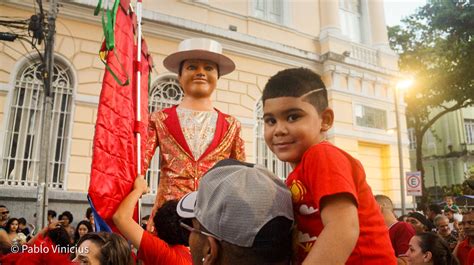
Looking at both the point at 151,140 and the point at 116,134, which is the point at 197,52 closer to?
the point at 151,140

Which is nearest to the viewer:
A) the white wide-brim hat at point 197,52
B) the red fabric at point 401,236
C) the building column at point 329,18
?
the white wide-brim hat at point 197,52

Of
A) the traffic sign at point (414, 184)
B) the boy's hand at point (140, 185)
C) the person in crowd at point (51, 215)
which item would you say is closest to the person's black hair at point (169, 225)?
the boy's hand at point (140, 185)

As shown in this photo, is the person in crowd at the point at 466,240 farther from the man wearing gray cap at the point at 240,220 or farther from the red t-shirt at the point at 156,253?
the man wearing gray cap at the point at 240,220

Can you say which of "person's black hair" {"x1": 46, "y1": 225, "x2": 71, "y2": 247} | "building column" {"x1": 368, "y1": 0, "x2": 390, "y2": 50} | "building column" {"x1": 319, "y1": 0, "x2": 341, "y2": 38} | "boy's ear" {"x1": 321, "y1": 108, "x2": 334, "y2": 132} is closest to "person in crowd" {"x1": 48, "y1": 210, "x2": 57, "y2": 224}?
"person's black hair" {"x1": 46, "y1": 225, "x2": 71, "y2": 247}

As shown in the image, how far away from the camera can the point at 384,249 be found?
1.27m

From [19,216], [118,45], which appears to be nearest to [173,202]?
[118,45]

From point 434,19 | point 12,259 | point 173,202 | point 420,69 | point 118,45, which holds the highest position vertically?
point 434,19

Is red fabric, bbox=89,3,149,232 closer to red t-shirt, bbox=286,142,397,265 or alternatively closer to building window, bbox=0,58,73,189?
red t-shirt, bbox=286,142,397,265

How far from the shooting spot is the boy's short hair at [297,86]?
1.38m

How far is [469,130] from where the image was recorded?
102 feet

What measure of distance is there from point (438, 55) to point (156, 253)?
17.4 m

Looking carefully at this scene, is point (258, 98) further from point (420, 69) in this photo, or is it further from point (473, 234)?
point (420, 69)

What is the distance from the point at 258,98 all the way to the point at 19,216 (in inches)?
243

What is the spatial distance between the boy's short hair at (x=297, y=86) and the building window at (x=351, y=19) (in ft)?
40.9
